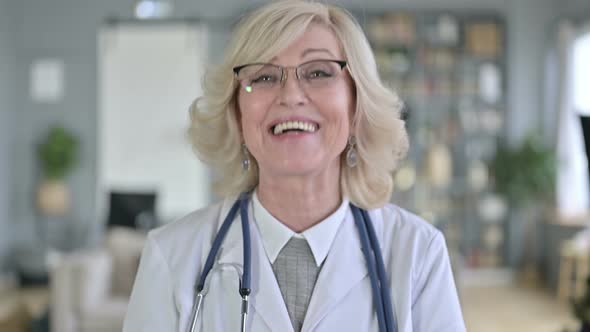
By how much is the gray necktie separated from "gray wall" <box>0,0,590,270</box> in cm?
595

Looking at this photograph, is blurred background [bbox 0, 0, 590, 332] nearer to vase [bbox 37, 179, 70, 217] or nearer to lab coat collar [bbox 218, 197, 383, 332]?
vase [bbox 37, 179, 70, 217]

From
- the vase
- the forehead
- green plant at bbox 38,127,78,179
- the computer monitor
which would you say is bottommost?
the vase

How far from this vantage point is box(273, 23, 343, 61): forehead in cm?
113

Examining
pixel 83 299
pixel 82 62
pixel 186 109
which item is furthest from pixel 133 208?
pixel 82 62

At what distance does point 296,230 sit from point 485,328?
405 cm

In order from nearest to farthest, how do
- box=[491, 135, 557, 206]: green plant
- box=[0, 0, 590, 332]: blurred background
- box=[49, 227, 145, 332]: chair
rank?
box=[49, 227, 145, 332]: chair < box=[491, 135, 557, 206]: green plant < box=[0, 0, 590, 332]: blurred background

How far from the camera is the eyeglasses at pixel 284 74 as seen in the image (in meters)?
1.14

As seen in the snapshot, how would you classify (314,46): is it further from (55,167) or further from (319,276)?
(55,167)

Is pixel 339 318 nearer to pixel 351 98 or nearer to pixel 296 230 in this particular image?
pixel 296 230

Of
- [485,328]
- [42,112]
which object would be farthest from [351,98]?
[42,112]

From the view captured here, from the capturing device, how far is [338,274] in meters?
1.17

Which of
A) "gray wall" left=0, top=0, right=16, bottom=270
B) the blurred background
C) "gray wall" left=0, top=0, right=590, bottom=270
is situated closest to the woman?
the blurred background

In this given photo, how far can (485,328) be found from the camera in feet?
15.8

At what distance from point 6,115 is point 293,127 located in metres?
6.56
